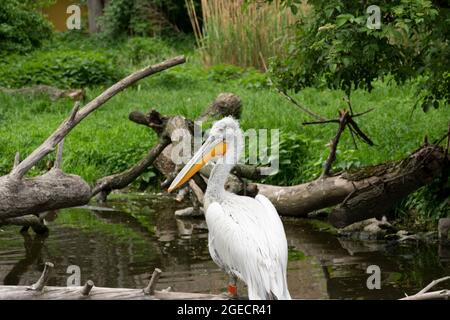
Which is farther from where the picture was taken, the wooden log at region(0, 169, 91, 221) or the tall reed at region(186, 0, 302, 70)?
the tall reed at region(186, 0, 302, 70)

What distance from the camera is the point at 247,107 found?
13492 mm

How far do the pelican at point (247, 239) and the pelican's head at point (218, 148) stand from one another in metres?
0.03

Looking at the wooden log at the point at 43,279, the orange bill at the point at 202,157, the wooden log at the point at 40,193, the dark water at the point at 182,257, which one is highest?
the orange bill at the point at 202,157

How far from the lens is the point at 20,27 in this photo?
741 inches

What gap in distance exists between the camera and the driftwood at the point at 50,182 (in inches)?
242

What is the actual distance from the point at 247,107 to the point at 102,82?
3747 mm

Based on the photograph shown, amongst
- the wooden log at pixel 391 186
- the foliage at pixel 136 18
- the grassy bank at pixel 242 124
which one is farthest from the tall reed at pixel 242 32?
the wooden log at pixel 391 186

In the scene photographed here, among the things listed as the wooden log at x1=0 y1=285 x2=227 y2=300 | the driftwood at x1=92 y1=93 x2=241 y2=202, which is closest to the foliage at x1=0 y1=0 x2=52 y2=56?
the driftwood at x1=92 y1=93 x2=241 y2=202

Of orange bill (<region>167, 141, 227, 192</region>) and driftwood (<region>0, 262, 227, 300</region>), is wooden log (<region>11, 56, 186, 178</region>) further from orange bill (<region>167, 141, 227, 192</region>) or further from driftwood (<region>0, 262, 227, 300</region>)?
driftwood (<region>0, 262, 227, 300</region>)

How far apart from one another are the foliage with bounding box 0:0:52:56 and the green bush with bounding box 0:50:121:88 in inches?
59.1

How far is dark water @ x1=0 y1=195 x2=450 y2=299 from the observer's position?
744 centimetres

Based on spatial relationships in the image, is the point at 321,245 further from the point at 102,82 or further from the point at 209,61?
the point at 209,61

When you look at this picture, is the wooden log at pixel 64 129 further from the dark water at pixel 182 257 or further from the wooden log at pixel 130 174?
the wooden log at pixel 130 174
